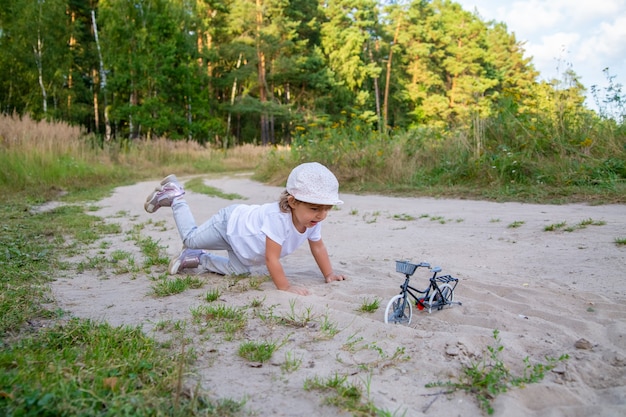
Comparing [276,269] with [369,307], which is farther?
[276,269]

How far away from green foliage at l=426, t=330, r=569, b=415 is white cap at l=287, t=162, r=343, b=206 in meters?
1.60

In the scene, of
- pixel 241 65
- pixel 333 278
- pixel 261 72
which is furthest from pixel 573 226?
pixel 241 65

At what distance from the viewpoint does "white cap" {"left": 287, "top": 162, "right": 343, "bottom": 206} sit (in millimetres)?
3490

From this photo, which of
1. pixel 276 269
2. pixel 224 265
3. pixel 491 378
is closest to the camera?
pixel 491 378

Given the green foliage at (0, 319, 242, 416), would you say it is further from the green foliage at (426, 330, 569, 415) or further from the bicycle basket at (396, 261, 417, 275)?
the bicycle basket at (396, 261, 417, 275)

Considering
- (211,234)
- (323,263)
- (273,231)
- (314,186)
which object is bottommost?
(323,263)

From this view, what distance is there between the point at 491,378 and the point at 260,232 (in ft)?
7.20

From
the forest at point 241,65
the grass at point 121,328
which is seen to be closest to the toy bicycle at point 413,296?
the grass at point 121,328

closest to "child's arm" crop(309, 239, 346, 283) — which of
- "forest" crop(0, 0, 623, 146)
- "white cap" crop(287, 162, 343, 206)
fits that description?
"white cap" crop(287, 162, 343, 206)

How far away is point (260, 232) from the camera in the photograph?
12.5 ft

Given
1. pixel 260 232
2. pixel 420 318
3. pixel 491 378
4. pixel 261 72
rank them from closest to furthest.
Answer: pixel 491 378 < pixel 420 318 < pixel 260 232 < pixel 261 72

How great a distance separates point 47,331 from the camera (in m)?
2.41

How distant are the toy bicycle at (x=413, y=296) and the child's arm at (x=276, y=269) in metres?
0.75

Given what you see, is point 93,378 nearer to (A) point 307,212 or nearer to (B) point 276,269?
(B) point 276,269
